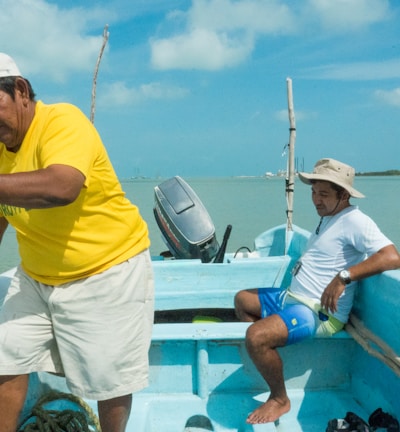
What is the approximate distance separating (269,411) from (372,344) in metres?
0.65

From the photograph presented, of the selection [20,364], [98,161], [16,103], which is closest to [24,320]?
[20,364]

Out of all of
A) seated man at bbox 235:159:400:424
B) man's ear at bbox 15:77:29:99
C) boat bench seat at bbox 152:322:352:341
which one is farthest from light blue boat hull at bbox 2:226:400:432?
man's ear at bbox 15:77:29:99

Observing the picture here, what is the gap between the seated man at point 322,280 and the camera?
8.98 ft

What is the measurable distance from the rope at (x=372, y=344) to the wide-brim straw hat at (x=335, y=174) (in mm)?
727

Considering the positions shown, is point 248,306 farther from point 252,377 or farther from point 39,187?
point 39,187

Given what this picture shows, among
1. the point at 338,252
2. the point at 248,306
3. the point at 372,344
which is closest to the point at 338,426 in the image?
the point at 372,344

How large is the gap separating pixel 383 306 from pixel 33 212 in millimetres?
1879

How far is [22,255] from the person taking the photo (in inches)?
82.4

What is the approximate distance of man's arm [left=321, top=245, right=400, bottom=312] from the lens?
2750 millimetres

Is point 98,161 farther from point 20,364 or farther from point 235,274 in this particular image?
point 235,274

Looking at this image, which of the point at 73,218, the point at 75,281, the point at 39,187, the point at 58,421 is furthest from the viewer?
the point at 58,421

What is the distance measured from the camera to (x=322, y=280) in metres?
3.04

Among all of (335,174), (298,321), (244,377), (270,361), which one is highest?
(335,174)

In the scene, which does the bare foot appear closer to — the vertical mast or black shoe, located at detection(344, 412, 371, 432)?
black shoe, located at detection(344, 412, 371, 432)
